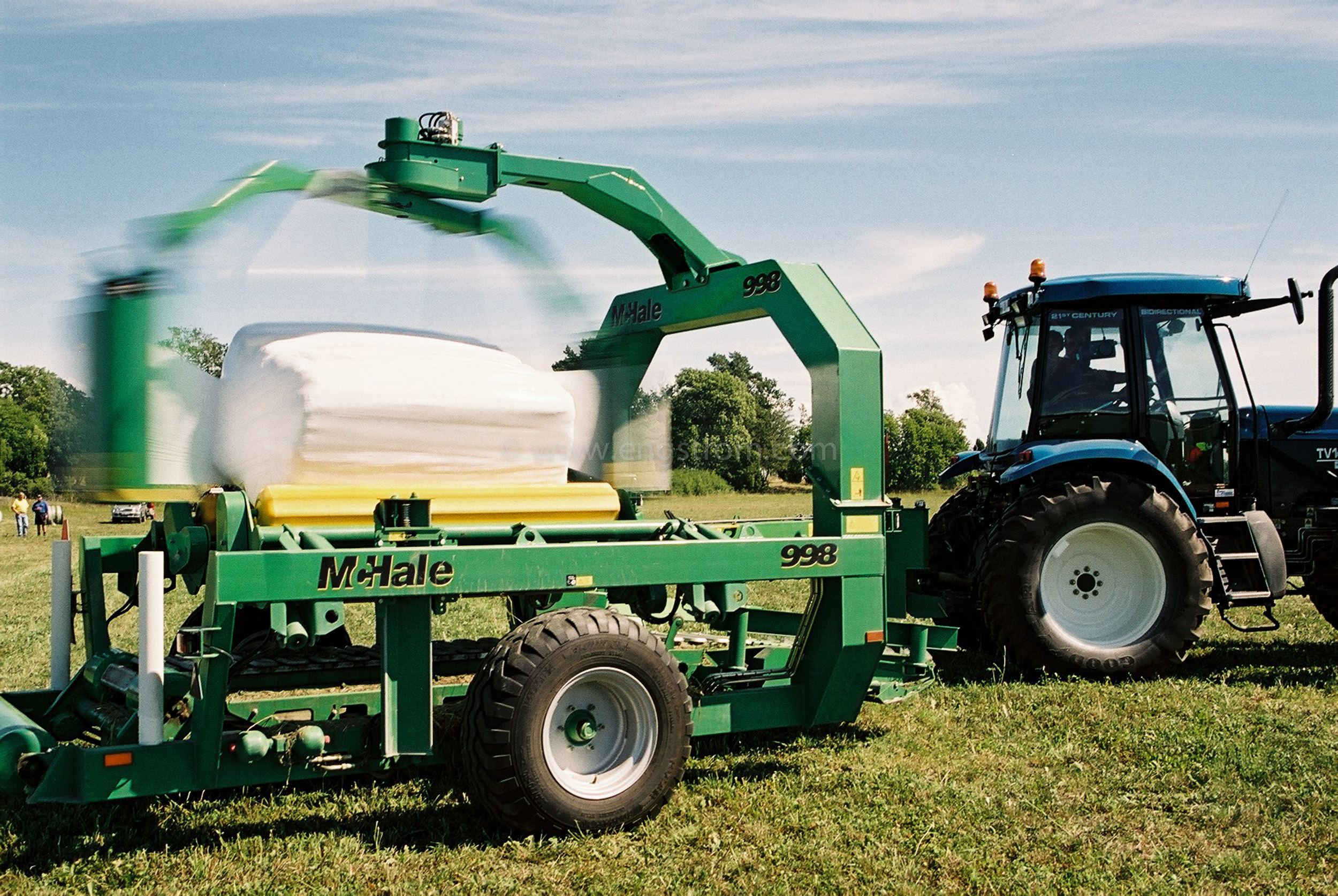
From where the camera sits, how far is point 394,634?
464cm

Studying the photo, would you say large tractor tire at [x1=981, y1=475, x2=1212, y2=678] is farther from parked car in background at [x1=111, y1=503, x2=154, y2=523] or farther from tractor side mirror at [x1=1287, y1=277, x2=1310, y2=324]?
parked car in background at [x1=111, y1=503, x2=154, y2=523]

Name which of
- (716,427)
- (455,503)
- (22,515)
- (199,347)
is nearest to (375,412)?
(455,503)

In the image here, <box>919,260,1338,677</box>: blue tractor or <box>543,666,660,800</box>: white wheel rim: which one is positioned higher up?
<box>919,260,1338,677</box>: blue tractor

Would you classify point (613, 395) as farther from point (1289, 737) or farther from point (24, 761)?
point (1289, 737)

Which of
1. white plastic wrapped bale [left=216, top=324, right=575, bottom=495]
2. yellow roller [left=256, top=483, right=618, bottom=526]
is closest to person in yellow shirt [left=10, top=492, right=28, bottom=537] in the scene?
white plastic wrapped bale [left=216, top=324, right=575, bottom=495]

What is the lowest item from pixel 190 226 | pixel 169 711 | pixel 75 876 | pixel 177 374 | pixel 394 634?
pixel 75 876

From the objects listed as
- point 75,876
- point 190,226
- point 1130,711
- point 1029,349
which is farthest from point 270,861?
point 1029,349

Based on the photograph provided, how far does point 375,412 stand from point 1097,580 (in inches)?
205

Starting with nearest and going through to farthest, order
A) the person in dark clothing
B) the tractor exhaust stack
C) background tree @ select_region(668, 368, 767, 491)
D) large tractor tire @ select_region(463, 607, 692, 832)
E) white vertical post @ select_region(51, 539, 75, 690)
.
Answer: large tractor tire @ select_region(463, 607, 692, 832)
white vertical post @ select_region(51, 539, 75, 690)
background tree @ select_region(668, 368, 767, 491)
the tractor exhaust stack
the person in dark clothing

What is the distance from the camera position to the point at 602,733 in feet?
16.1

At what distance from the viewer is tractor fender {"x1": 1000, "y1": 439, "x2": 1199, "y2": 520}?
315 inches

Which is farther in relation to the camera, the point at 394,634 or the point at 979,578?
the point at 979,578

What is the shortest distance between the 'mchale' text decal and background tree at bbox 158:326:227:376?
105 centimetres

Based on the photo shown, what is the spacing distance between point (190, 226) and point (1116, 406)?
631 cm
